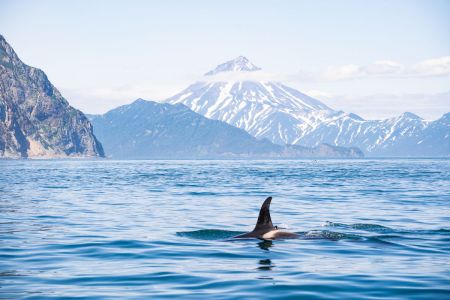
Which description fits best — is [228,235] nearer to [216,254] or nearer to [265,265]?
[216,254]

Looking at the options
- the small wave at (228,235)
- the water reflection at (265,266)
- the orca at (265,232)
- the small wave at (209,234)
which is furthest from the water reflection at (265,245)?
the small wave at (209,234)

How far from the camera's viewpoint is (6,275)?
1666cm

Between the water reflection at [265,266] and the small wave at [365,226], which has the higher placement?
the small wave at [365,226]

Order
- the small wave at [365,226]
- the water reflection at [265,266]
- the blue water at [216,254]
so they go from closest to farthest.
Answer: the blue water at [216,254]
the water reflection at [265,266]
the small wave at [365,226]

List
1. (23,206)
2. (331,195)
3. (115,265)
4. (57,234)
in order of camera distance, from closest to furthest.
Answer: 1. (115,265)
2. (57,234)
3. (23,206)
4. (331,195)

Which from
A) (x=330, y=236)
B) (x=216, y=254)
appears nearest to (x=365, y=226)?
(x=330, y=236)

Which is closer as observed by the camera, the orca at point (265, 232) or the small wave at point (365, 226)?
the orca at point (265, 232)

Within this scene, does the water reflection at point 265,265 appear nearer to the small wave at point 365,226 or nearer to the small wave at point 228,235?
the small wave at point 228,235

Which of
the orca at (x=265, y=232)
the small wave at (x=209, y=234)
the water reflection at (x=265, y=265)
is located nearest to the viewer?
the water reflection at (x=265, y=265)

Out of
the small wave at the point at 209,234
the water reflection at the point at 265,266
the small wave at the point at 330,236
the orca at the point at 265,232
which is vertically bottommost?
A: the water reflection at the point at 265,266

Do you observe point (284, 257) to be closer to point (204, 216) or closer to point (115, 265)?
point (115, 265)

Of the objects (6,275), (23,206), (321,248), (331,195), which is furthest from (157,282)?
(331,195)

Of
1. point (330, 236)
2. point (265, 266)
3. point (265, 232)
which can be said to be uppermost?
point (265, 232)

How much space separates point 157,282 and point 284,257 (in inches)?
205
